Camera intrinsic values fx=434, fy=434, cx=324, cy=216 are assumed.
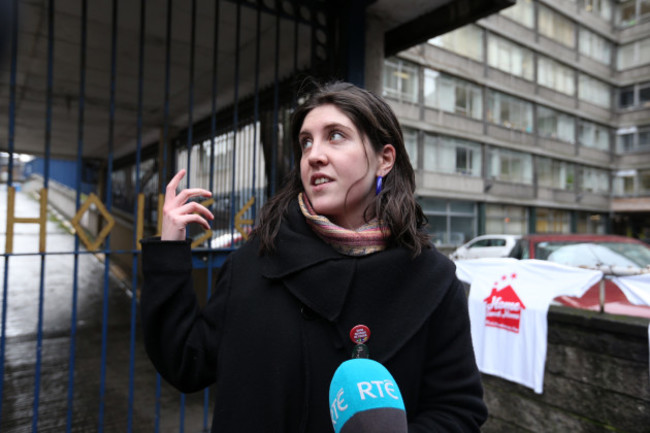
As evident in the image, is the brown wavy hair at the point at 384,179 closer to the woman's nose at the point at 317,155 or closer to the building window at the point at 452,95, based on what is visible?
the woman's nose at the point at 317,155

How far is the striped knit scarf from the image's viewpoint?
1.45 metres

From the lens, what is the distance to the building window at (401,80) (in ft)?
66.7

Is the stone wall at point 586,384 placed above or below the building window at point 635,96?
below

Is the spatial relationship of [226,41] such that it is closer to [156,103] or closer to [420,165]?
[156,103]

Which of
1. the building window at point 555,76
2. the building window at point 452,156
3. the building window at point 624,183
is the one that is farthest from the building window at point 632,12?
the building window at point 452,156

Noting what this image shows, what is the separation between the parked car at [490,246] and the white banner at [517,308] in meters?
10.6

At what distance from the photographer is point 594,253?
6223mm

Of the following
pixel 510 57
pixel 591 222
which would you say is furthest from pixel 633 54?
pixel 510 57

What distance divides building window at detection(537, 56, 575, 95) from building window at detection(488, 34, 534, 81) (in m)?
1.14

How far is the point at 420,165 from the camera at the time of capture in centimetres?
2123

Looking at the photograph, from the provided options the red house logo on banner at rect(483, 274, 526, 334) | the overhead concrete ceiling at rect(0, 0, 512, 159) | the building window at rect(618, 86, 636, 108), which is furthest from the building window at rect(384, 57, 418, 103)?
the building window at rect(618, 86, 636, 108)

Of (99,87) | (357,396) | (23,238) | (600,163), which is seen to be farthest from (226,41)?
(600,163)

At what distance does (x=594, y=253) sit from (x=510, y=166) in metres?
21.3

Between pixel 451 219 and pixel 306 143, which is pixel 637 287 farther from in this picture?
pixel 451 219
